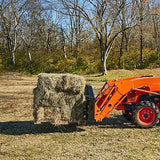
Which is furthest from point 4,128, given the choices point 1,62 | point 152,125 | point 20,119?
point 1,62

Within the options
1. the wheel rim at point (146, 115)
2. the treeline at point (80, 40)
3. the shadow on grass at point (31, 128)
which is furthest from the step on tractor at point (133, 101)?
the treeline at point (80, 40)

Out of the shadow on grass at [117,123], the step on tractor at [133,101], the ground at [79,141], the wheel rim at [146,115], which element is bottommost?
the ground at [79,141]

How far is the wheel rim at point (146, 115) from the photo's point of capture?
6594mm

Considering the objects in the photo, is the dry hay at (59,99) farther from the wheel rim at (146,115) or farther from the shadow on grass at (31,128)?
the wheel rim at (146,115)

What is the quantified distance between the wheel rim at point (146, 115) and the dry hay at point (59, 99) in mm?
1733

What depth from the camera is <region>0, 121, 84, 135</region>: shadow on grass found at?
6.87 meters

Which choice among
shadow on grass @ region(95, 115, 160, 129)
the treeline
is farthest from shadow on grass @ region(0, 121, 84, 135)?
the treeline

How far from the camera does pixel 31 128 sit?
7246 millimetres


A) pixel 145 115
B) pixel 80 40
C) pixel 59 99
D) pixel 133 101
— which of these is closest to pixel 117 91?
pixel 133 101

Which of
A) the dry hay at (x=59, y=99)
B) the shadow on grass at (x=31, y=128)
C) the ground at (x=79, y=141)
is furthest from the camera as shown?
the shadow on grass at (x=31, y=128)

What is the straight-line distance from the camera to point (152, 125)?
659cm

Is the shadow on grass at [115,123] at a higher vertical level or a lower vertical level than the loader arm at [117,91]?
lower

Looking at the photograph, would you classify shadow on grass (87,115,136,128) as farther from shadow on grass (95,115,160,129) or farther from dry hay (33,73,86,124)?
dry hay (33,73,86,124)

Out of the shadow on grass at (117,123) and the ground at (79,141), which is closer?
the ground at (79,141)
